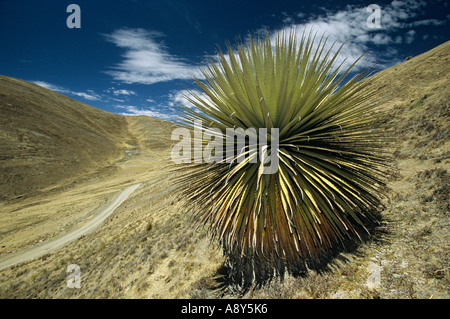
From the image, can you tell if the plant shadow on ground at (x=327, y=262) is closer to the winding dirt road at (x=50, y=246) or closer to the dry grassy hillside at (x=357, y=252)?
the dry grassy hillside at (x=357, y=252)

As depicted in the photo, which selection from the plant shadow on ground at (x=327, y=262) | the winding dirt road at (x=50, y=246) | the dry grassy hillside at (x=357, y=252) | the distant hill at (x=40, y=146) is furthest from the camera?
the distant hill at (x=40, y=146)

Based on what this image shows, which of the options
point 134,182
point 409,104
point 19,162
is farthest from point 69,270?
point 19,162

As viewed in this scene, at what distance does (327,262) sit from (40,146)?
1704 inches

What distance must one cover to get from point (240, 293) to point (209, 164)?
2.37 metres

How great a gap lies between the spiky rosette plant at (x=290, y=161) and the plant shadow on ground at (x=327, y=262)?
1.8 inches

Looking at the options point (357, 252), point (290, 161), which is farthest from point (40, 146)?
point (357, 252)

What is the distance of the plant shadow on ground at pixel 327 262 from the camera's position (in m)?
3.44

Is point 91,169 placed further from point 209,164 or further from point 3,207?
point 209,164

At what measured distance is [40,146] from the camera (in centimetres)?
3344

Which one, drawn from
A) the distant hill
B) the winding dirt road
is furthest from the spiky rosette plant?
the distant hill

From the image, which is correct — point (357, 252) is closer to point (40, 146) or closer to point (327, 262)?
point (327, 262)

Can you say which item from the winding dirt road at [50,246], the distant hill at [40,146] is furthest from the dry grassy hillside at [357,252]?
the distant hill at [40,146]

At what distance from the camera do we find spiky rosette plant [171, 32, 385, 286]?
3203mm

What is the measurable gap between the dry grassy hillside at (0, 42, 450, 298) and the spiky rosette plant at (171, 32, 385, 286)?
50 cm
